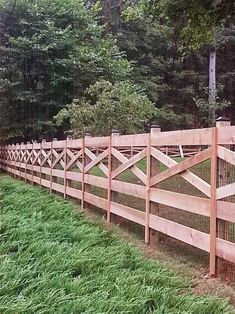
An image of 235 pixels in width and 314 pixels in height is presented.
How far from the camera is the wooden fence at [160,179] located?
118 inches

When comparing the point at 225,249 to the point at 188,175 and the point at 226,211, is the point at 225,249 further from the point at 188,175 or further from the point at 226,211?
the point at 188,175

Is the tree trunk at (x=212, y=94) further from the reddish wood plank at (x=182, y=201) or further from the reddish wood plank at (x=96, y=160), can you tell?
the reddish wood plank at (x=182, y=201)

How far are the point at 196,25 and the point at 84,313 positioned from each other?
20.7 feet

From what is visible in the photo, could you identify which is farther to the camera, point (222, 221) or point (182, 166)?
point (182, 166)

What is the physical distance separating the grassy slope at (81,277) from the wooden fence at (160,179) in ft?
1.25

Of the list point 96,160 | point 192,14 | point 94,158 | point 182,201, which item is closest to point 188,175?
point 182,201

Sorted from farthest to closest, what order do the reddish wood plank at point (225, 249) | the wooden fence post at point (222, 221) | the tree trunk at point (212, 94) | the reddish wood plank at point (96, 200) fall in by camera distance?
1. the tree trunk at point (212, 94)
2. the reddish wood plank at point (96, 200)
3. the wooden fence post at point (222, 221)
4. the reddish wood plank at point (225, 249)

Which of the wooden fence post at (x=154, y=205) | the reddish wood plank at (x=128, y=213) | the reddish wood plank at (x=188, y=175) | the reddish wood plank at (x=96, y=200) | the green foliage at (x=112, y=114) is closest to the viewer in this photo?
the reddish wood plank at (x=188, y=175)

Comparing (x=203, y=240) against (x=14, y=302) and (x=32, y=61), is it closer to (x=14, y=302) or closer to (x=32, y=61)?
(x=14, y=302)

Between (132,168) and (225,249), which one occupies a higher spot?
(132,168)

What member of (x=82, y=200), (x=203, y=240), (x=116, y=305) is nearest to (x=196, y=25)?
(x=82, y=200)

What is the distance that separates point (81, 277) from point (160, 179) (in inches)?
55.3

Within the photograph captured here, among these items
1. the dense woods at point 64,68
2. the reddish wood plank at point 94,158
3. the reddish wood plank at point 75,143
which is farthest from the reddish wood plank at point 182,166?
the dense woods at point 64,68

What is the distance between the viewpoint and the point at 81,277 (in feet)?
9.29
